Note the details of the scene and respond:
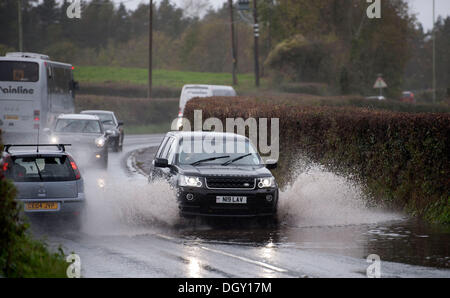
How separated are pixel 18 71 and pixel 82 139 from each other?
9.61 metres

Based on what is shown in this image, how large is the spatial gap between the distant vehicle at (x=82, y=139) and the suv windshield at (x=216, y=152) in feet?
36.7

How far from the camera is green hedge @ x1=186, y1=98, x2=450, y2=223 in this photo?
1549 cm

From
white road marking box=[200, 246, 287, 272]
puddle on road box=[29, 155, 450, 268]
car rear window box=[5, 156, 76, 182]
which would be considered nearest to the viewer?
white road marking box=[200, 246, 287, 272]

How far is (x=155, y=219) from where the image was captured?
14.5 meters

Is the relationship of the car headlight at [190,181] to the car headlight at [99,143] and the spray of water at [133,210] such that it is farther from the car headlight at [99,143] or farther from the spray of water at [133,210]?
the car headlight at [99,143]

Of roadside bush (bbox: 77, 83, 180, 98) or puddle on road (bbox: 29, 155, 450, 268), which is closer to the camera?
puddle on road (bbox: 29, 155, 450, 268)

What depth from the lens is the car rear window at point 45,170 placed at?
521 inches

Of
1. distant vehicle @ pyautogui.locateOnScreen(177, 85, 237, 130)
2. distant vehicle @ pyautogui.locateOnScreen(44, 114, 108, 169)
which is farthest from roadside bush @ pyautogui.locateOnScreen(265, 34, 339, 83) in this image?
distant vehicle @ pyautogui.locateOnScreen(44, 114, 108, 169)

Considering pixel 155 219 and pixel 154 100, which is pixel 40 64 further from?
pixel 154 100

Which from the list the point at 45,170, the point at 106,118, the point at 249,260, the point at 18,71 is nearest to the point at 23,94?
the point at 18,71

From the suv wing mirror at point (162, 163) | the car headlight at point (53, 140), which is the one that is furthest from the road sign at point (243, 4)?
the suv wing mirror at point (162, 163)

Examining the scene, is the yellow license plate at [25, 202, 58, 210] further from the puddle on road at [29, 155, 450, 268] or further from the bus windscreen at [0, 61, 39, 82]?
the bus windscreen at [0, 61, 39, 82]
